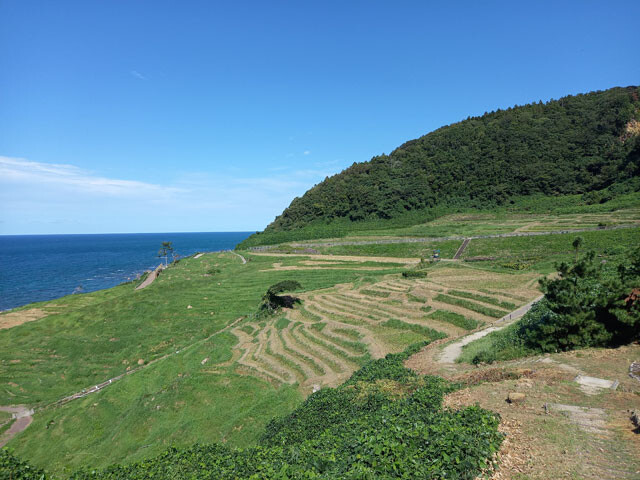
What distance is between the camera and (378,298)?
3253cm

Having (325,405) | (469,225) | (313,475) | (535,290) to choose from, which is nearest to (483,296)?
(535,290)

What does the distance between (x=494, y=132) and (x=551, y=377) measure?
5347 inches

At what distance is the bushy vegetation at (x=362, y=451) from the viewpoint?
743 cm

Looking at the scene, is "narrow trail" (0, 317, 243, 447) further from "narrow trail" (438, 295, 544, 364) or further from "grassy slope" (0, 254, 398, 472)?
"narrow trail" (438, 295, 544, 364)

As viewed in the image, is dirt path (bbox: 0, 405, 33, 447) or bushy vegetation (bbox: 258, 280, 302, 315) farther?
bushy vegetation (bbox: 258, 280, 302, 315)

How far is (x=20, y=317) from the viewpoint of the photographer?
4372 centimetres

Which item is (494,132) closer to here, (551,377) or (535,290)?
(535,290)

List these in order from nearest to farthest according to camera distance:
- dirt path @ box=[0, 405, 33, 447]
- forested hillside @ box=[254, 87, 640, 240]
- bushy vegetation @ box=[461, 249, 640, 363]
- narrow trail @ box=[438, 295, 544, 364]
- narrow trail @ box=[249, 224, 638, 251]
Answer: bushy vegetation @ box=[461, 249, 640, 363], narrow trail @ box=[438, 295, 544, 364], dirt path @ box=[0, 405, 33, 447], narrow trail @ box=[249, 224, 638, 251], forested hillside @ box=[254, 87, 640, 240]

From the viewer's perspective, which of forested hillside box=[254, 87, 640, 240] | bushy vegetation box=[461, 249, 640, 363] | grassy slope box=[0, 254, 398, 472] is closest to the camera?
bushy vegetation box=[461, 249, 640, 363]

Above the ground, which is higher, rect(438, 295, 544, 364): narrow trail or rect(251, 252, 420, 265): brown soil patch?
rect(251, 252, 420, 265): brown soil patch

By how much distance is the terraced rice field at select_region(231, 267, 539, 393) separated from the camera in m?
21.3

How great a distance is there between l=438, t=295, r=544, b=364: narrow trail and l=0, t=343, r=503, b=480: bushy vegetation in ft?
15.9

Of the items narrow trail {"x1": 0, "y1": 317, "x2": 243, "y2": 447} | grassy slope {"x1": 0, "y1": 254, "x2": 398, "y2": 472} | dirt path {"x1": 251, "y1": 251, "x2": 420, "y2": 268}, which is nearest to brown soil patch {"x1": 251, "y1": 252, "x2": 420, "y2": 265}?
dirt path {"x1": 251, "y1": 251, "x2": 420, "y2": 268}

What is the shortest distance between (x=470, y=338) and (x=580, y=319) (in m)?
7.13
